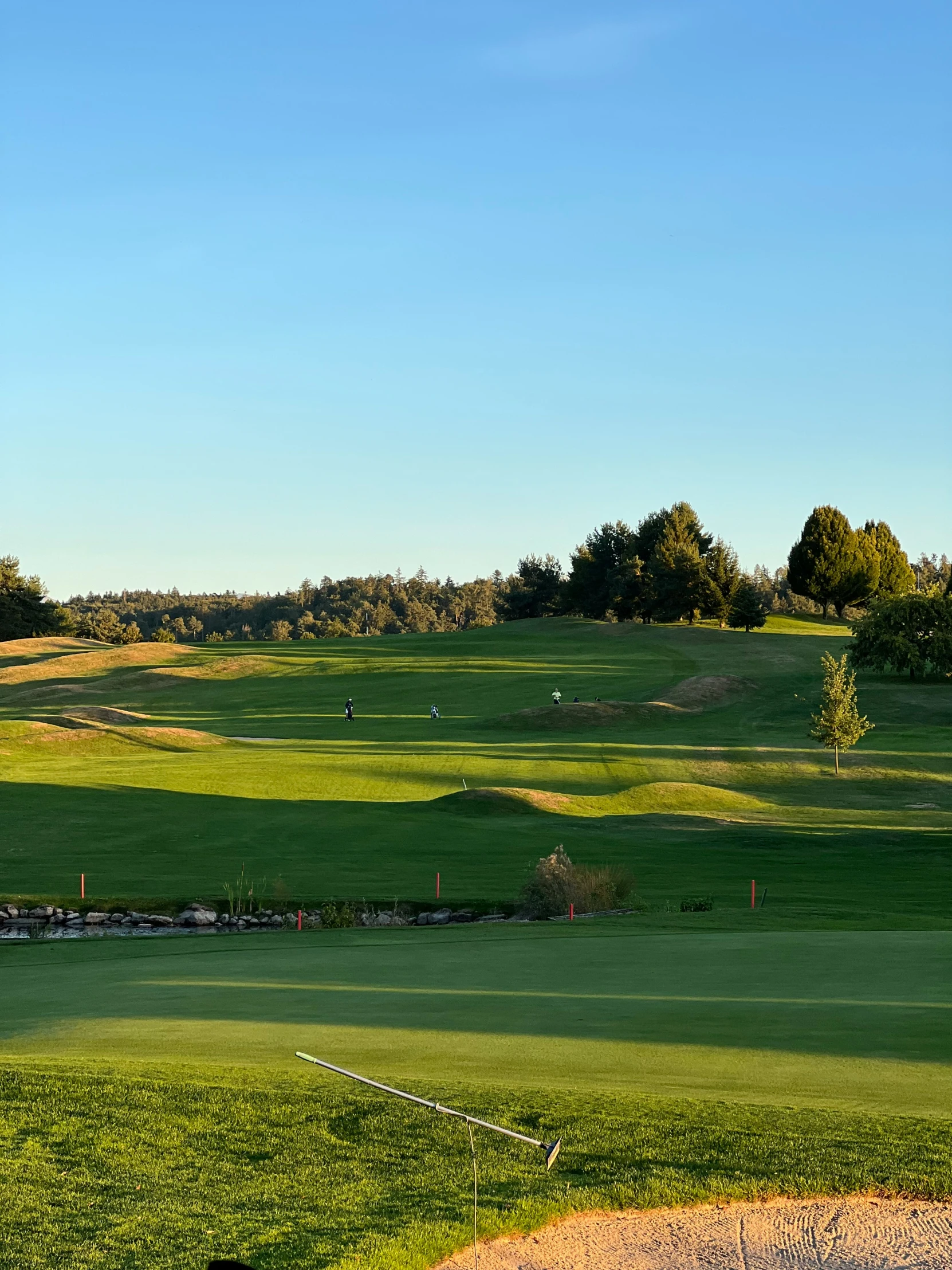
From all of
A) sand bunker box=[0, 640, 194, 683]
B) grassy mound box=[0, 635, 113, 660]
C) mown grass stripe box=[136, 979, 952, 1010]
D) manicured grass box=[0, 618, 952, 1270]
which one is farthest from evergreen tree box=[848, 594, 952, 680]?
grassy mound box=[0, 635, 113, 660]

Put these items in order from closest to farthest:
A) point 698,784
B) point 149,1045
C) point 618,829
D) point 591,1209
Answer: point 591,1209 → point 149,1045 → point 618,829 → point 698,784

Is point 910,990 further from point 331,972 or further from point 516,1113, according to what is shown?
point 331,972

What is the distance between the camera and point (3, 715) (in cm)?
6744

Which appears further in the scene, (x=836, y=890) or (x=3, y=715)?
(x=3, y=715)

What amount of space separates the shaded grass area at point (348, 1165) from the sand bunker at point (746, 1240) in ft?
0.40

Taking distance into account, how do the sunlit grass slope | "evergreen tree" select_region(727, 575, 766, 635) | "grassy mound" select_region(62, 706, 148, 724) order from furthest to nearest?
"evergreen tree" select_region(727, 575, 766, 635), "grassy mound" select_region(62, 706, 148, 724), the sunlit grass slope

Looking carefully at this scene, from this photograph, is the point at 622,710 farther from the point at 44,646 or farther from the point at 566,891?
the point at 44,646

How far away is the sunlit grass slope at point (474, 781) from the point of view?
92.8 ft

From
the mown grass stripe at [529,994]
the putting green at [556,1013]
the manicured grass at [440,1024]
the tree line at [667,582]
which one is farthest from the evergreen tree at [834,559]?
the mown grass stripe at [529,994]

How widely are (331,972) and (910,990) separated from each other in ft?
22.1

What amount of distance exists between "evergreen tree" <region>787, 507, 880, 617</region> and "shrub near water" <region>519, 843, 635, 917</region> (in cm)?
9338

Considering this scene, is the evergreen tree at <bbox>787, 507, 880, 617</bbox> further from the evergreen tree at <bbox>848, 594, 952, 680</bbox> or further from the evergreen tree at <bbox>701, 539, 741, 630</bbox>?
the evergreen tree at <bbox>848, 594, 952, 680</bbox>

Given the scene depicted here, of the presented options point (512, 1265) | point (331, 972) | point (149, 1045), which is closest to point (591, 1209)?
point (512, 1265)

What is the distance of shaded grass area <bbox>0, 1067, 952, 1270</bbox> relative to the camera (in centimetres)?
714
